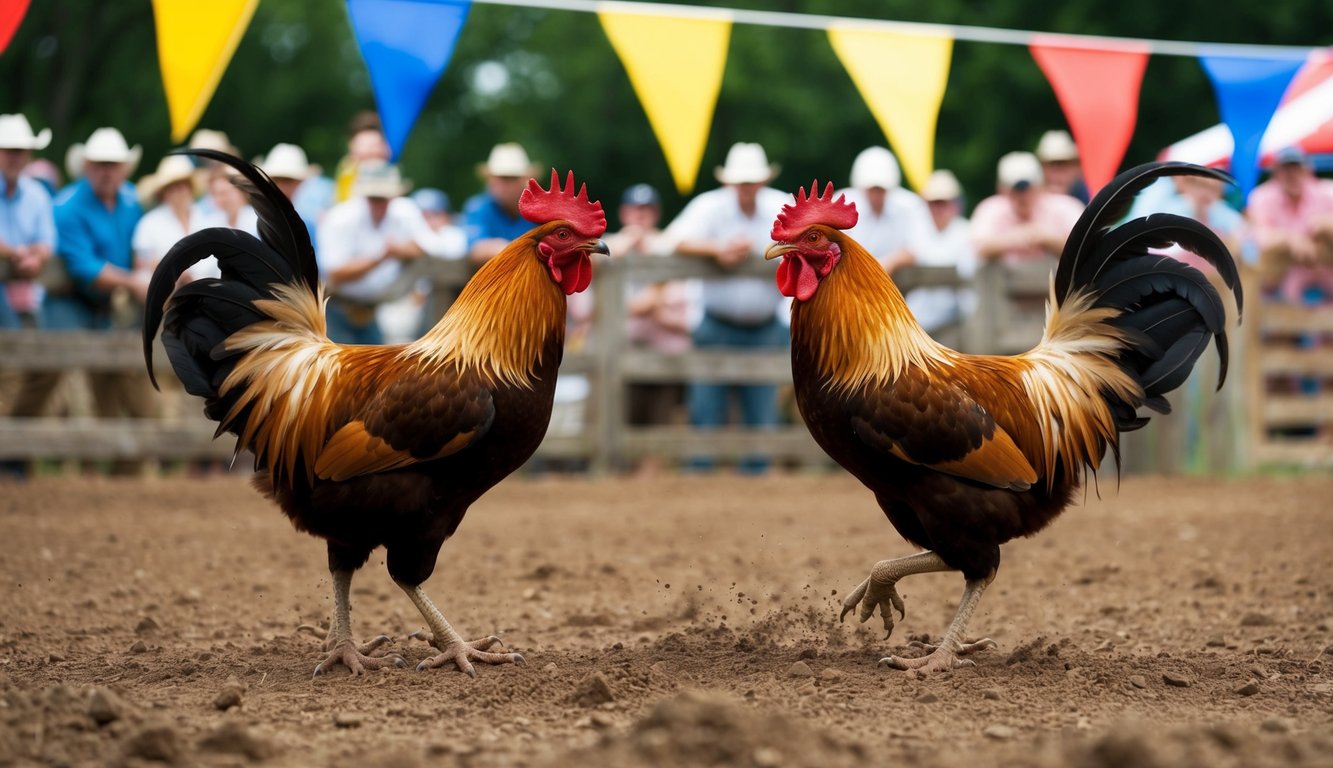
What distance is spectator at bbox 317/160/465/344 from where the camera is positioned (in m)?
10.3

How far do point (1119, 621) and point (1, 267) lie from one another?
7.58 m

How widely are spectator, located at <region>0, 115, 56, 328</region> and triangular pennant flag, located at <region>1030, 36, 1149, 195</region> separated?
21.7ft

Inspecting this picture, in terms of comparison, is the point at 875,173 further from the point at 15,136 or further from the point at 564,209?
the point at 15,136

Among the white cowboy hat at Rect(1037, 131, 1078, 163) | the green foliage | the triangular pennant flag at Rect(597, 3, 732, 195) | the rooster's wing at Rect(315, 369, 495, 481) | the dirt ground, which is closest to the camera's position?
the dirt ground

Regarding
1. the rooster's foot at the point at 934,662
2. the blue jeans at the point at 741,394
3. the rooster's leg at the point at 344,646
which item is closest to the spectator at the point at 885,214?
the blue jeans at the point at 741,394

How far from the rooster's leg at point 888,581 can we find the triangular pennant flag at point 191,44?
14.1ft

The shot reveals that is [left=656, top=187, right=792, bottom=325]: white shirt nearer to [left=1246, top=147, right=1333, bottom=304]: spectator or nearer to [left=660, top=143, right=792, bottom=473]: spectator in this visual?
[left=660, top=143, right=792, bottom=473]: spectator

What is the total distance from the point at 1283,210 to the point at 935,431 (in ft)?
26.6

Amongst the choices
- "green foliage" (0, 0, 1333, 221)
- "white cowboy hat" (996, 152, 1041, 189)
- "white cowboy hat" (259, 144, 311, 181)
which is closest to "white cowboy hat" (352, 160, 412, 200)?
"white cowboy hat" (259, 144, 311, 181)

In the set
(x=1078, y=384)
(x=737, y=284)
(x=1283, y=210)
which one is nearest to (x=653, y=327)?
(x=737, y=284)

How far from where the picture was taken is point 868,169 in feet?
35.2

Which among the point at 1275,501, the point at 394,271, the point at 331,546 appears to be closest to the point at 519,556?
the point at 331,546

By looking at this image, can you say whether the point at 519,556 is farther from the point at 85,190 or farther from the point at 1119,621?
the point at 85,190

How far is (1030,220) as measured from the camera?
37.4 ft
